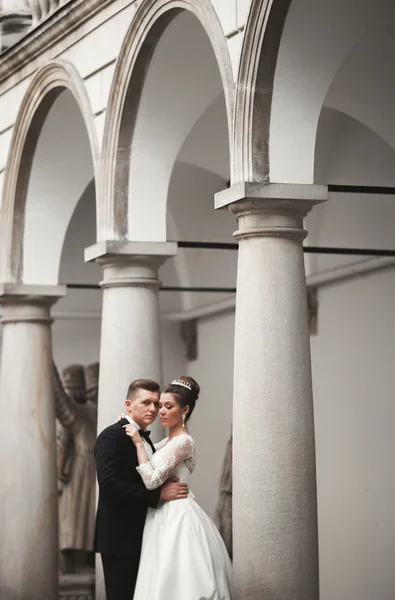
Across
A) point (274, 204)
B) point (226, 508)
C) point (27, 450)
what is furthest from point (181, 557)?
point (226, 508)

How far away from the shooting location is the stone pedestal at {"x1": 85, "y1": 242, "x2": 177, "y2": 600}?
34.8 ft

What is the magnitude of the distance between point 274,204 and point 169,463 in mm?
1699

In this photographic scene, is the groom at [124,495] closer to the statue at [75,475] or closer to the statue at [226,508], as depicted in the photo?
the statue at [226,508]

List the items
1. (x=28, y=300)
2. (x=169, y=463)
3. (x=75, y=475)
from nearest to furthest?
(x=169, y=463)
(x=28, y=300)
(x=75, y=475)

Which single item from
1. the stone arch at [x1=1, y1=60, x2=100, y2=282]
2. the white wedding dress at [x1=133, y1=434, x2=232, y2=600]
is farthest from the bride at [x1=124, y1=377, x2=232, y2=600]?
the stone arch at [x1=1, y1=60, x2=100, y2=282]

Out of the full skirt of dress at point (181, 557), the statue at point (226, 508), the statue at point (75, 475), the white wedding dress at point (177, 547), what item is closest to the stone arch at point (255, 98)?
the white wedding dress at point (177, 547)

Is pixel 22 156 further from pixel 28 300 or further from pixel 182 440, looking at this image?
pixel 182 440

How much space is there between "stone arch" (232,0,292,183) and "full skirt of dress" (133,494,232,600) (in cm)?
211

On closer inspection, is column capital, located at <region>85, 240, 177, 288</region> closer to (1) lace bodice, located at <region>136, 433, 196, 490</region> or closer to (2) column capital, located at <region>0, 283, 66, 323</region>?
(2) column capital, located at <region>0, 283, 66, 323</region>

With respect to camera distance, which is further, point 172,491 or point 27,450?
point 27,450

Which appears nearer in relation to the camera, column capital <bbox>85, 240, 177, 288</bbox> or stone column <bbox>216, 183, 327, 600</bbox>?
stone column <bbox>216, 183, 327, 600</bbox>

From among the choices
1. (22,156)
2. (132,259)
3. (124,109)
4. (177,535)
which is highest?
(22,156)

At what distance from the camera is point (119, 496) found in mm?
7859

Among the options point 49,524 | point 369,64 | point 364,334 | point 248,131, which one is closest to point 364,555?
point 364,334
